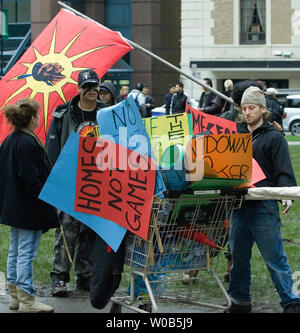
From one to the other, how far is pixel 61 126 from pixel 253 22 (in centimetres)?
3423

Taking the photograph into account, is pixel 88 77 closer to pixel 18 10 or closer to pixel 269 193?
A: pixel 269 193

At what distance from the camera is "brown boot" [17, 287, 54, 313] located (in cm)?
665

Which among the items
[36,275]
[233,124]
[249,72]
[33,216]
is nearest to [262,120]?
[233,124]

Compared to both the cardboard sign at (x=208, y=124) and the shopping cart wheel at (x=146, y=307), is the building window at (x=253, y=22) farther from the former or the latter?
the shopping cart wheel at (x=146, y=307)

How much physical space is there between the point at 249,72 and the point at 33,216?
113 ft

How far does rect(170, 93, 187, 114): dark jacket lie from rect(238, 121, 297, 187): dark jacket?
53.7ft

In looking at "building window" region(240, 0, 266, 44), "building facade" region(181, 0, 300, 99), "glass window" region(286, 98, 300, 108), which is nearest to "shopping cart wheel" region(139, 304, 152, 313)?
"glass window" region(286, 98, 300, 108)

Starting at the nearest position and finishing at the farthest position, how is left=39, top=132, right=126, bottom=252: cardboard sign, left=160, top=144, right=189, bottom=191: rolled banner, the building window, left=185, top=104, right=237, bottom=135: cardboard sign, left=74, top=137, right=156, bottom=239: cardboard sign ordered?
left=160, top=144, right=189, bottom=191: rolled banner
left=74, top=137, right=156, bottom=239: cardboard sign
left=39, top=132, right=126, bottom=252: cardboard sign
left=185, top=104, right=237, bottom=135: cardboard sign
the building window

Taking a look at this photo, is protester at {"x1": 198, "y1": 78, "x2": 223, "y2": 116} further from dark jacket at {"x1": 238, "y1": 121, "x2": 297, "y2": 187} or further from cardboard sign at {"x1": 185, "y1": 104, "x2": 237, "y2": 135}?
dark jacket at {"x1": 238, "y1": 121, "x2": 297, "y2": 187}

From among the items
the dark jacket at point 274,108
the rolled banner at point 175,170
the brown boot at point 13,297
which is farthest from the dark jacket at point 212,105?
the rolled banner at point 175,170

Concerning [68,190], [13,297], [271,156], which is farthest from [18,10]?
[68,190]

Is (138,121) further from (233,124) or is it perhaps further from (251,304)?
(251,304)

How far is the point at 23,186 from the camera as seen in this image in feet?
21.7

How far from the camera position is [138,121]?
19.1 ft
